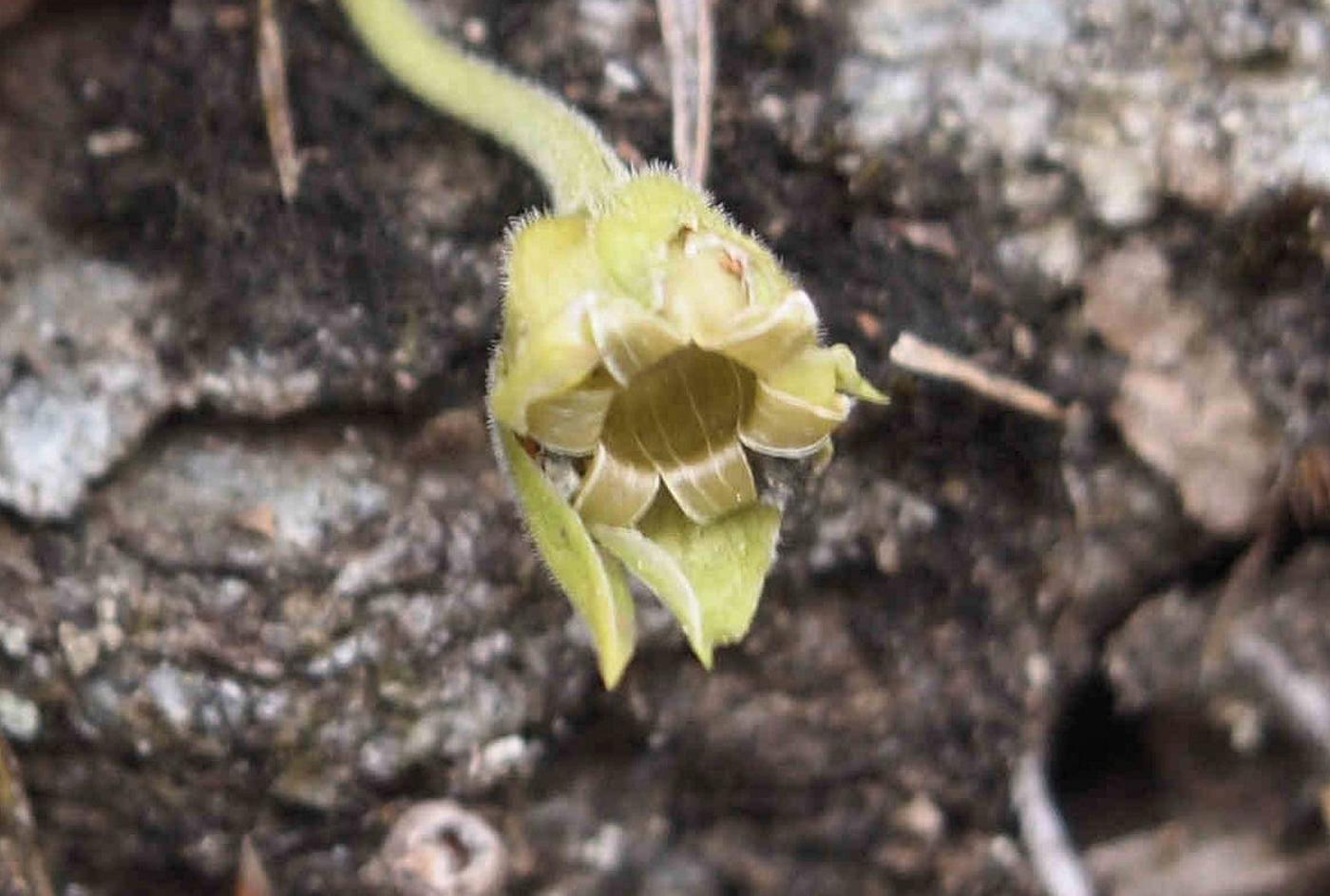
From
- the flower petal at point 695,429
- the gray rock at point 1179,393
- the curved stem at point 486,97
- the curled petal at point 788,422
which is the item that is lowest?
the curled petal at point 788,422

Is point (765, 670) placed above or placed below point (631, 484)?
above

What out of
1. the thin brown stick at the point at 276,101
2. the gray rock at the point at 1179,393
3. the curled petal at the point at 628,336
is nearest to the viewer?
the curled petal at the point at 628,336

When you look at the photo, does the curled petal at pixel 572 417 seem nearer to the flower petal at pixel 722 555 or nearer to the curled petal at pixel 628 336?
the curled petal at pixel 628 336

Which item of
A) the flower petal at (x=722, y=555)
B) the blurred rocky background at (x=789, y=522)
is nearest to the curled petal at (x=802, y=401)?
the flower petal at (x=722, y=555)

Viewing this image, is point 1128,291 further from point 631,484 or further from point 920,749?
point 631,484

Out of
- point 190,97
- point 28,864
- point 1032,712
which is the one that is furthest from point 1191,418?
point 28,864

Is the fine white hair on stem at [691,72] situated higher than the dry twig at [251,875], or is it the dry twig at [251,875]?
the fine white hair on stem at [691,72]

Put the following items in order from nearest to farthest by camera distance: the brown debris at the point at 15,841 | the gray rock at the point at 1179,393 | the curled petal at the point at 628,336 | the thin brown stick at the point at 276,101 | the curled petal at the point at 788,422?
the curled petal at the point at 628,336, the curled petal at the point at 788,422, the brown debris at the point at 15,841, the thin brown stick at the point at 276,101, the gray rock at the point at 1179,393
